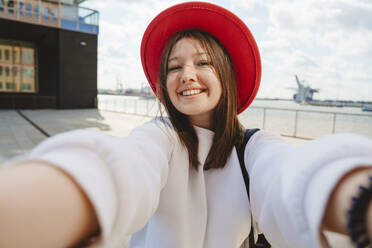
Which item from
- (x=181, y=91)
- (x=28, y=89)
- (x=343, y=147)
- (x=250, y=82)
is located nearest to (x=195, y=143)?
A: (x=181, y=91)

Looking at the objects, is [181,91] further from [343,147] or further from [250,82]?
[343,147]

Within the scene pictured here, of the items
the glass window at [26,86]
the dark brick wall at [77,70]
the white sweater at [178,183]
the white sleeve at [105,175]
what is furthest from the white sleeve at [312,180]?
the glass window at [26,86]

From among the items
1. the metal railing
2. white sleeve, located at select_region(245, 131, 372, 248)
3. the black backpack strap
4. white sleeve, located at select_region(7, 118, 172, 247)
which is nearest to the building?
the metal railing

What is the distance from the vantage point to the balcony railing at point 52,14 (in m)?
12.6

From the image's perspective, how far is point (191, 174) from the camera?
3.20 ft

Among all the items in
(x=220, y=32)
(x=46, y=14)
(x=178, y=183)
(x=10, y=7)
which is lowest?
(x=178, y=183)

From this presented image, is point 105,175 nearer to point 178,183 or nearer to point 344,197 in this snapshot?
point 344,197

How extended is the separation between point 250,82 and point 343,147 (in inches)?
38.6

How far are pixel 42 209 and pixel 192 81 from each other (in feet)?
2.94

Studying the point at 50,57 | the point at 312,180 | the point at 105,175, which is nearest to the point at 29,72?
the point at 50,57

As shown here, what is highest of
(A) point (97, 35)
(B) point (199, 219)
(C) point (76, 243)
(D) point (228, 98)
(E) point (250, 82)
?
(A) point (97, 35)

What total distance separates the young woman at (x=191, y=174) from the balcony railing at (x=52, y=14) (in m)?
15.9

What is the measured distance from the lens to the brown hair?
3.47ft

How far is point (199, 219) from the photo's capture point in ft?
3.02
